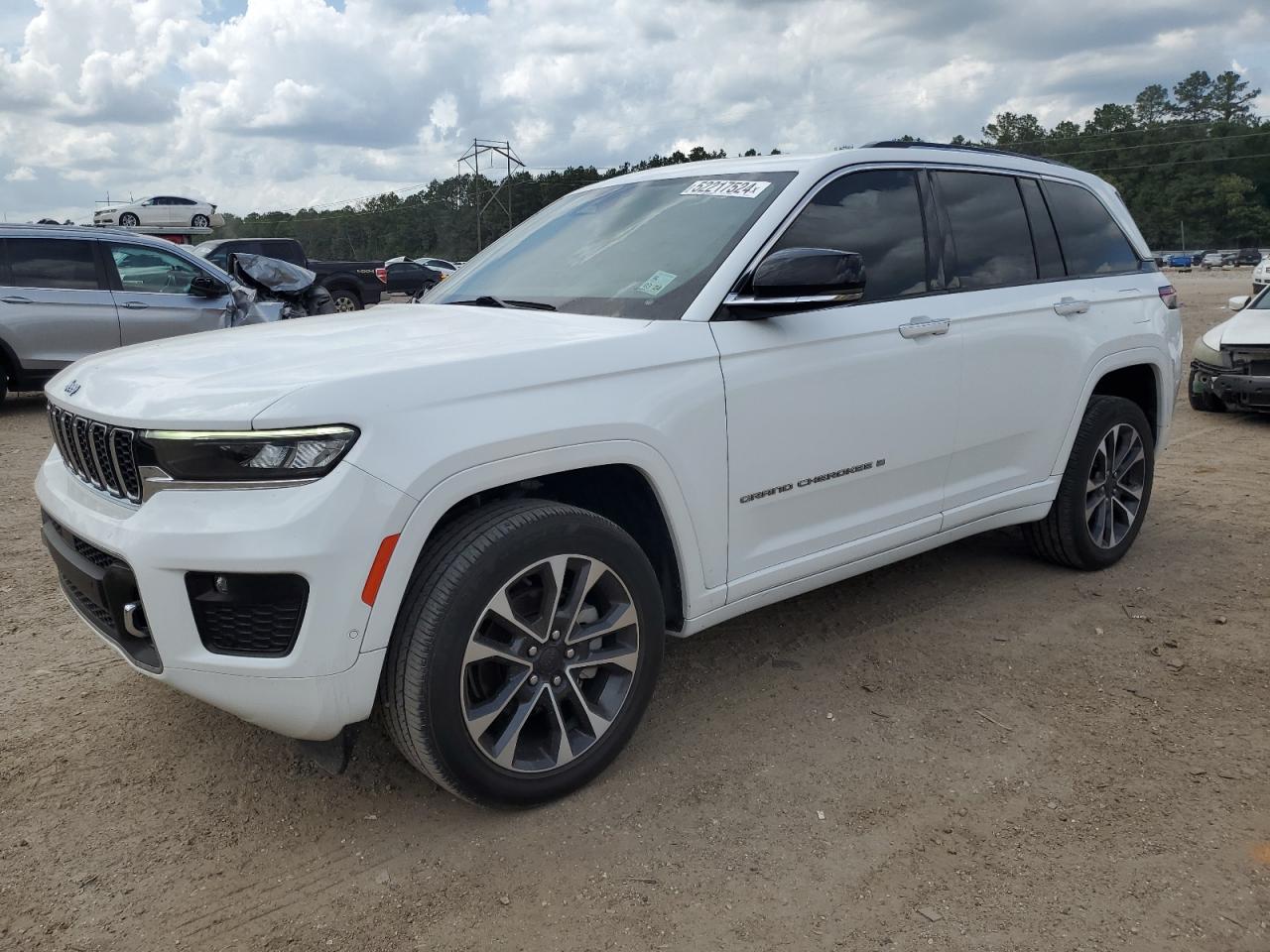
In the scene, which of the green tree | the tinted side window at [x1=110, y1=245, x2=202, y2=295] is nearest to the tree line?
the green tree

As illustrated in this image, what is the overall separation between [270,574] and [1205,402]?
980 cm

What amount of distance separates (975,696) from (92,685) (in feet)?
10.5

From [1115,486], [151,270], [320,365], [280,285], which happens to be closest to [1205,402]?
[1115,486]

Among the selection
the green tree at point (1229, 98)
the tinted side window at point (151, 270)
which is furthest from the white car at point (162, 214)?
the green tree at point (1229, 98)

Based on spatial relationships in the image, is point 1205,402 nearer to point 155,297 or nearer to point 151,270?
point 155,297

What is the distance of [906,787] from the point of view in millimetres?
3033

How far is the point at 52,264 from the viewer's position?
9984 mm

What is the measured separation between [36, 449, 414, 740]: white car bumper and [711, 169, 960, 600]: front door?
48.1 inches

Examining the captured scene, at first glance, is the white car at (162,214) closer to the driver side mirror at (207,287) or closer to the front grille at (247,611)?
the driver side mirror at (207,287)

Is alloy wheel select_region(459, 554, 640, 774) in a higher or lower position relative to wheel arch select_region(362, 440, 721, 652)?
lower

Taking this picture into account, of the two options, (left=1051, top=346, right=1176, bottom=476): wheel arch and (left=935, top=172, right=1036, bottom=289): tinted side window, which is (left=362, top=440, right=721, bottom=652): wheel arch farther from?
(left=1051, top=346, right=1176, bottom=476): wheel arch

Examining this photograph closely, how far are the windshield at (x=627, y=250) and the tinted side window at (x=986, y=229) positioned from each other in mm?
922

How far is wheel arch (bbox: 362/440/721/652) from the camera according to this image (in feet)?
8.11

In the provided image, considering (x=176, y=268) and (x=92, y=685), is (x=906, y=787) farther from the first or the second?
(x=176, y=268)
